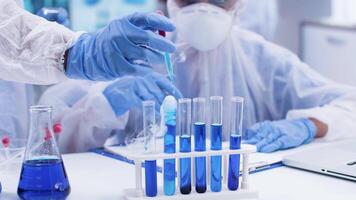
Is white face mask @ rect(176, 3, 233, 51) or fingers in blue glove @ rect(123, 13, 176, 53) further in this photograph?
white face mask @ rect(176, 3, 233, 51)

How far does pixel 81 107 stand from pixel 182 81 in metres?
0.37

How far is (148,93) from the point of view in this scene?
1630 mm

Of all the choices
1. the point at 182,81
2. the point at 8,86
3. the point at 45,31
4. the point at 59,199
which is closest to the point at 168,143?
the point at 59,199

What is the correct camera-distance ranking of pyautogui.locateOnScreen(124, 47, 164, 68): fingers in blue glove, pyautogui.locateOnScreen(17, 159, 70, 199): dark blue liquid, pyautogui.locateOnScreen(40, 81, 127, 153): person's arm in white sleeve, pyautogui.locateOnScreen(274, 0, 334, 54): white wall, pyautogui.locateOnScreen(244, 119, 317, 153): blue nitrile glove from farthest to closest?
1. pyautogui.locateOnScreen(274, 0, 334, 54): white wall
2. pyautogui.locateOnScreen(40, 81, 127, 153): person's arm in white sleeve
3. pyautogui.locateOnScreen(244, 119, 317, 153): blue nitrile glove
4. pyautogui.locateOnScreen(124, 47, 164, 68): fingers in blue glove
5. pyautogui.locateOnScreen(17, 159, 70, 199): dark blue liquid

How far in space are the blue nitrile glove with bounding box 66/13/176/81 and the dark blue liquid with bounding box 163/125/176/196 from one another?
0.16 metres

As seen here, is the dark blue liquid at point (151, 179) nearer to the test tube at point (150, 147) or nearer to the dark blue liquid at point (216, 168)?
the test tube at point (150, 147)

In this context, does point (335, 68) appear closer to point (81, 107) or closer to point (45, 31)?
point (81, 107)

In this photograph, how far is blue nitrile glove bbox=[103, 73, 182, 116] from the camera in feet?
5.31

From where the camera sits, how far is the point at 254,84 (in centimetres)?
196

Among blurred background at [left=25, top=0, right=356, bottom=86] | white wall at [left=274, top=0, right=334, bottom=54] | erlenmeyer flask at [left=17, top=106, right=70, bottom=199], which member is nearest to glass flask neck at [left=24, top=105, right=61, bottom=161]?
erlenmeyer flask at [left=17, top=106, right=70, bottom=199]

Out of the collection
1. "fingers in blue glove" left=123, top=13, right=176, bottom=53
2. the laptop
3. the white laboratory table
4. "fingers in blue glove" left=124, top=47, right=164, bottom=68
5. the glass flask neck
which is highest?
"fingers in blue glove" left=123, top=13, right=176, bottom=53

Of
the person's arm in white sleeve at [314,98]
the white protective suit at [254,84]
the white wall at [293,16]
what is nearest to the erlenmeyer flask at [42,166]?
the white protective suit at [254,84]

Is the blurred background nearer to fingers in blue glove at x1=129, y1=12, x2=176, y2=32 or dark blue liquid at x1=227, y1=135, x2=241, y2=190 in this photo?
fingers in blue glove at x1=129, y1=12, x2=176, y2=32

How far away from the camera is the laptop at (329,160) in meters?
1.31
